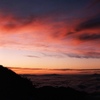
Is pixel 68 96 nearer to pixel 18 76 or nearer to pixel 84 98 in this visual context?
pixel 84 98

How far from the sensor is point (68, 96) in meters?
56.2

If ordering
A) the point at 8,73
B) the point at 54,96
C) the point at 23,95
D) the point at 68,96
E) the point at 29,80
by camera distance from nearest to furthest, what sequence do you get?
the point at 23,95 → the point at 8,73 → the point at 29,80 → the point at 54,96 → the point at 68,96

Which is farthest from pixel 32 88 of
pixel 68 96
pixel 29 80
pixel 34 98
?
pixel 68 96

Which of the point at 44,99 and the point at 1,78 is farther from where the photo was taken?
the point at 44,99

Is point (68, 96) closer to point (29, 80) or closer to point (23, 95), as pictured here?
point (29, 80)

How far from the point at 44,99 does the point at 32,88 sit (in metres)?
3.11

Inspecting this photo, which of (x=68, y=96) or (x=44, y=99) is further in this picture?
(x=68, y=96)

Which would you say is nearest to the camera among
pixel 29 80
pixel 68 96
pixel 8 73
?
pixel 8 73

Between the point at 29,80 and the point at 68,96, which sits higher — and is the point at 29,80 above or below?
above

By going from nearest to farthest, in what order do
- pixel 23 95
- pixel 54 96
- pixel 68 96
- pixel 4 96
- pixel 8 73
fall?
pixel 4 96
pixel 23 95
pixel 8 73
pixel 54 96
pixel 68 96

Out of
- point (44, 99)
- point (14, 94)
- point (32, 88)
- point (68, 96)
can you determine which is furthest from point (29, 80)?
point (68, 96)

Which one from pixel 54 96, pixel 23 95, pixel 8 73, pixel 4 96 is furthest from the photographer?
pixel 54 96

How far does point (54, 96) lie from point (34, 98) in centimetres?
1135

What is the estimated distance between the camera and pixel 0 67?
44406 millimetres
